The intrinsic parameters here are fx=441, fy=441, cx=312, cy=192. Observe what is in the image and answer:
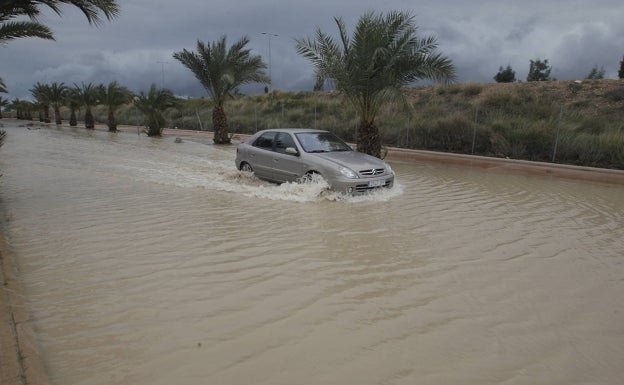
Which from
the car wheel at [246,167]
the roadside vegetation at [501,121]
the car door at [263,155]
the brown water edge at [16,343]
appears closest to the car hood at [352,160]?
the car door at [263,155]

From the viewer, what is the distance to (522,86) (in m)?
30.9

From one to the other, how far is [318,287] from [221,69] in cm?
1962

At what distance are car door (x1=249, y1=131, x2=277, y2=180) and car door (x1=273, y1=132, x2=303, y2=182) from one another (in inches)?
7.2

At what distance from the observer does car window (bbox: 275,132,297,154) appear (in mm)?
10041

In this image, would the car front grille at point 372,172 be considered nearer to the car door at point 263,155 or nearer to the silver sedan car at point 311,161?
the silver sedan car at point 311,161

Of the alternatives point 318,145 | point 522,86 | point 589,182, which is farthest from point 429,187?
point 522,86

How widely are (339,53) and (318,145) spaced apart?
5010 mm

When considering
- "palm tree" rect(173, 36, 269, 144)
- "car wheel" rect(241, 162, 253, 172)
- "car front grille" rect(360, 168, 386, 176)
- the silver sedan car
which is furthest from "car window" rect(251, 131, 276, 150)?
"palm tree" rect(173, 36, 269, 144)

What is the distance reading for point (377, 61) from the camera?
13.1m

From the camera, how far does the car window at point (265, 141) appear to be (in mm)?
10703

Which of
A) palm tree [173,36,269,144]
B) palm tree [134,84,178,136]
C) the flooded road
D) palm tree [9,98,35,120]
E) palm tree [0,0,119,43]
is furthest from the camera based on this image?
palm tree [9,98,35,120]

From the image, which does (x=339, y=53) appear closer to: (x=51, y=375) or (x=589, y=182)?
(x=589, y=182)

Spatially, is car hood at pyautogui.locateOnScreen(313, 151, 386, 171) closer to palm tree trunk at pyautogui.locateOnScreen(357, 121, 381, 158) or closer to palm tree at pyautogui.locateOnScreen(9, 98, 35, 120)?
palm tree trunk at pyautogui.locateOnScreen(357, 121, 381, 158)

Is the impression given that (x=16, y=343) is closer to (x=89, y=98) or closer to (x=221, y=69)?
(x=221, y=69)
